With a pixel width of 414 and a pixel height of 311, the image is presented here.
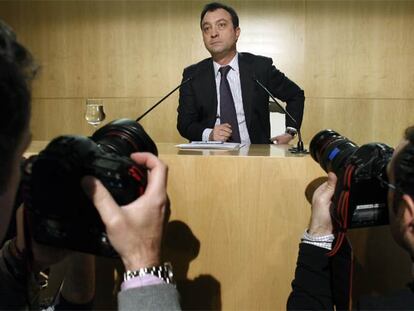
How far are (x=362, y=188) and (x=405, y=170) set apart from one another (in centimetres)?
11

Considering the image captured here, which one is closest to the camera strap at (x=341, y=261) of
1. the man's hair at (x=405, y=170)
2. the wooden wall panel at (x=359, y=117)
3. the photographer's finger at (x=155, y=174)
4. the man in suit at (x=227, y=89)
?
the man's hair at (x=405, y=170)

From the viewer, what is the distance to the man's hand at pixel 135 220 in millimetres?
524

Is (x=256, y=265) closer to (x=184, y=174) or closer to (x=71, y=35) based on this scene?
(x=184, y=174)

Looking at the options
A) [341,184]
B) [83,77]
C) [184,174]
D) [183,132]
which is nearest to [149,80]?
[83,77]

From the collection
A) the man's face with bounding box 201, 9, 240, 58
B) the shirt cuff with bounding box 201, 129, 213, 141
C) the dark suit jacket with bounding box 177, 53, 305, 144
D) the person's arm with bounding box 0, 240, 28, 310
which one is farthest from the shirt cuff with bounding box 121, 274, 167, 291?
the man's face with bounding box 201, 9, 240, 58

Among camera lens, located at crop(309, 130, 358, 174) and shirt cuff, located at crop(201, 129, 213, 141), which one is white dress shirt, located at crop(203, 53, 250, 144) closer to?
shirt cuff, located at crop(201, 129, 213, 141)

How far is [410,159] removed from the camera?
61 cm

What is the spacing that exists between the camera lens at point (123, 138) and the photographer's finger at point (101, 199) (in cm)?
17

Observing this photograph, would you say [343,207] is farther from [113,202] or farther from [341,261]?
[113,202]

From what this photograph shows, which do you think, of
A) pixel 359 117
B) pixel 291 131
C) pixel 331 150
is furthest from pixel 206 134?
pixel 359 117

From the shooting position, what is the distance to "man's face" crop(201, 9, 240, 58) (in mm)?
2223

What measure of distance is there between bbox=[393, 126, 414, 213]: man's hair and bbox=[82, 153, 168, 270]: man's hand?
326mm

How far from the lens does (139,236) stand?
536mm

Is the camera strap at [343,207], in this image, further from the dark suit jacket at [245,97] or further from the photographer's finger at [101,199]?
the dark suit jacket at [245,97]
